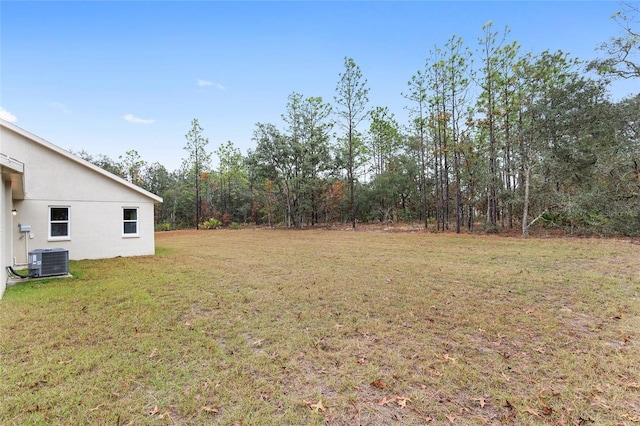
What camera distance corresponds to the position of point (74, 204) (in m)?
9.41

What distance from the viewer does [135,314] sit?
4277 millimetres

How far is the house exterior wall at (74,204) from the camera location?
8633 mm

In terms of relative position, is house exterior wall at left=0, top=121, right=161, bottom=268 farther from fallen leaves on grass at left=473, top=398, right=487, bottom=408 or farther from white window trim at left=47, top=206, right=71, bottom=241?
fallen leaves on grass at left=473, top=398, right=487, bottom=408

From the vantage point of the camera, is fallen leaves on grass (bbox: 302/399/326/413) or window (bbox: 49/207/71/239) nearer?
fallen leaves on grass (bbox: 302/399/326/413)

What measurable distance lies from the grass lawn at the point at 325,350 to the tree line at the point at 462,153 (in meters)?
10.1

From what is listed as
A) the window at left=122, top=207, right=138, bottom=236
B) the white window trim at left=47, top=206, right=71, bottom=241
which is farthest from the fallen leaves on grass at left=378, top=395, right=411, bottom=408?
the white window trim at left=47, top=206, right=71, bottom=241

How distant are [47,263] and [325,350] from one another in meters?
7.44

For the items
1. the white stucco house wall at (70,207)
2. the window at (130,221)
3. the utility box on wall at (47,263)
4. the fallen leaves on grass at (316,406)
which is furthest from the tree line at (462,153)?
the utility box on wall at (47,263)

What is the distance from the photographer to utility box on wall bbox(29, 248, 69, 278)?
6.54m

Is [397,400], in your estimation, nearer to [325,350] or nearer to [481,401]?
[481,401]

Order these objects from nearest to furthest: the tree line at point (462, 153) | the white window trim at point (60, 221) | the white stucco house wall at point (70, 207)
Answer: the white stucco house wall at point (70, 207) < the white window trim at point (60, 221) < the tree line at point (462, 153)

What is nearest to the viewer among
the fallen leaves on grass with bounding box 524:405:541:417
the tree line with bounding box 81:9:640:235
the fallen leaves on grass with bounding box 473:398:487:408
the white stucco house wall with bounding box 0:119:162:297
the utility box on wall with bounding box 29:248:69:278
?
the fallen leaves on grass with bounding box 524:405:541:417

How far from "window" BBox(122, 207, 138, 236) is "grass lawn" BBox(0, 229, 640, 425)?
173 inches

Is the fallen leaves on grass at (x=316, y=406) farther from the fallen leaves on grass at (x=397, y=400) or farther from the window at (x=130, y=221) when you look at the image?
the window at (x=130, y=221)
